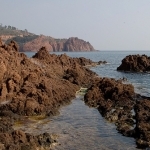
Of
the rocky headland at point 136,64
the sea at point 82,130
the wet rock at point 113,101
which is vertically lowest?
the sea at point 82,130

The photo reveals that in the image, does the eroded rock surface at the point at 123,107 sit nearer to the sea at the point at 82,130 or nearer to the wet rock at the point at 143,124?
the wet rock at the point at 143,124

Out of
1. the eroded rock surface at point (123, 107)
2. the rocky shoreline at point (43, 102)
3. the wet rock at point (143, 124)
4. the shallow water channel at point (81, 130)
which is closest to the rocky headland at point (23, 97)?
the rocky shoreline at point (43, 102)

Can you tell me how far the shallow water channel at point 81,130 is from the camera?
14.4 m

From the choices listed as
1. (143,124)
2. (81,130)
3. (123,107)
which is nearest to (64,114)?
(81,130)

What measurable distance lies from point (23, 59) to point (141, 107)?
13.7 metres

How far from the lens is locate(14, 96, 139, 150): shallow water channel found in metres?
14.4

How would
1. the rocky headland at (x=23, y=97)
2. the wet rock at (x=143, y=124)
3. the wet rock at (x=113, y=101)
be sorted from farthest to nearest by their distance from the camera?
the wet rock at (x=113, y=101)
the wet rock at (x=143, y=124)
the rocky headland at (x=23, y=97)

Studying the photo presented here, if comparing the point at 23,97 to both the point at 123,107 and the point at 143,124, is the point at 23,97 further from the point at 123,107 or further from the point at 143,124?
the point at 143,124

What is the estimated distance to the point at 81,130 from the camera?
1698 centimetres

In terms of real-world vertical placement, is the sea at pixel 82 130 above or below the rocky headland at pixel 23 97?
below

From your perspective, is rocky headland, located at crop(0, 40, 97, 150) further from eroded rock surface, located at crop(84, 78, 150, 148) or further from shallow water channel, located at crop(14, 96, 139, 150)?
eroded rock surface, located at crop(84, 78, 150, 148)

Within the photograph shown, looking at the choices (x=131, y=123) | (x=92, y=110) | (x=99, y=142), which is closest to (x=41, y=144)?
(x=99, y=142)

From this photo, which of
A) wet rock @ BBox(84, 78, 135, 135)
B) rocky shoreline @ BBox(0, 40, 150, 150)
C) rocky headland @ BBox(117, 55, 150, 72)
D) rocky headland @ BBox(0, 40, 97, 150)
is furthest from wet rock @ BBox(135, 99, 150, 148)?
rocky headland @ BBox(117, 55, 150, 72)

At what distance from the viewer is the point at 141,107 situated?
21094mm
